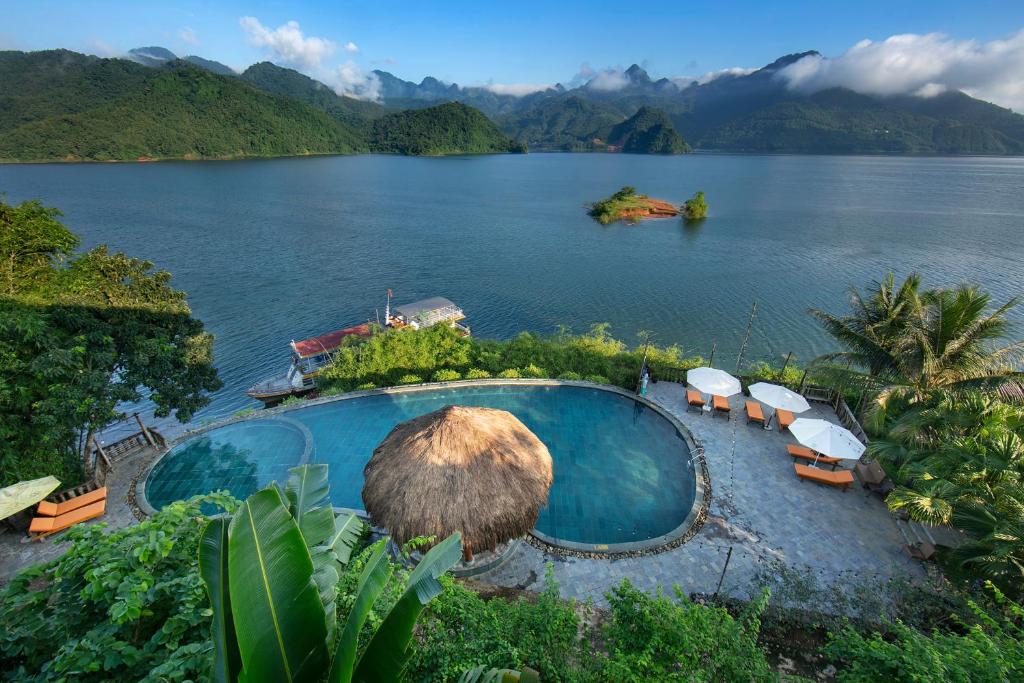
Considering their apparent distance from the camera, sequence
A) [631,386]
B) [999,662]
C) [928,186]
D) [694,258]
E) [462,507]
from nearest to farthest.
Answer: [999,662], [462,507], [631,386], [694,258], [928,186]

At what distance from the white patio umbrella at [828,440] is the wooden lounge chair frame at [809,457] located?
0.24m

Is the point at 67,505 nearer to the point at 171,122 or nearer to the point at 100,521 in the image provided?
the point at 100,521

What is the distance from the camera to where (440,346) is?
19.9 meters

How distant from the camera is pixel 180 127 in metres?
136

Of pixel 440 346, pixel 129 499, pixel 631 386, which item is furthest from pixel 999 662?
pixel 440 346

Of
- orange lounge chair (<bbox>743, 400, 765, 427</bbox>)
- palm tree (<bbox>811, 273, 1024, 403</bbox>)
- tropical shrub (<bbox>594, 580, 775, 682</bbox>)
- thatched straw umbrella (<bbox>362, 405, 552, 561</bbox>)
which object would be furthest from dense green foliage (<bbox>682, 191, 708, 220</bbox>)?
tropical shrub (<bbox>594, 580, 775, 682</bbox>)

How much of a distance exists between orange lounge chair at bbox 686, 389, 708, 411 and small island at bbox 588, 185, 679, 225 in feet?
180

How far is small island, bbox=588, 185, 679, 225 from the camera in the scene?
67438 mm

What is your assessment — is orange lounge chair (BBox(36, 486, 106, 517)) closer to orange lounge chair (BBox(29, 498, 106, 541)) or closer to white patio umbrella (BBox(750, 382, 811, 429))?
orange lounge chair (BBox(29, 498, 106, 541))

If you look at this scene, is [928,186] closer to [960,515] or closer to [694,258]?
[694,258]

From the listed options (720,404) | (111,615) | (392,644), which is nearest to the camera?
(392,644)

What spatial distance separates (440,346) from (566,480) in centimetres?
998

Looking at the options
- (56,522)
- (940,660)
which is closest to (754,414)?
(940,660)

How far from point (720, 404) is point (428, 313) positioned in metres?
20.6
